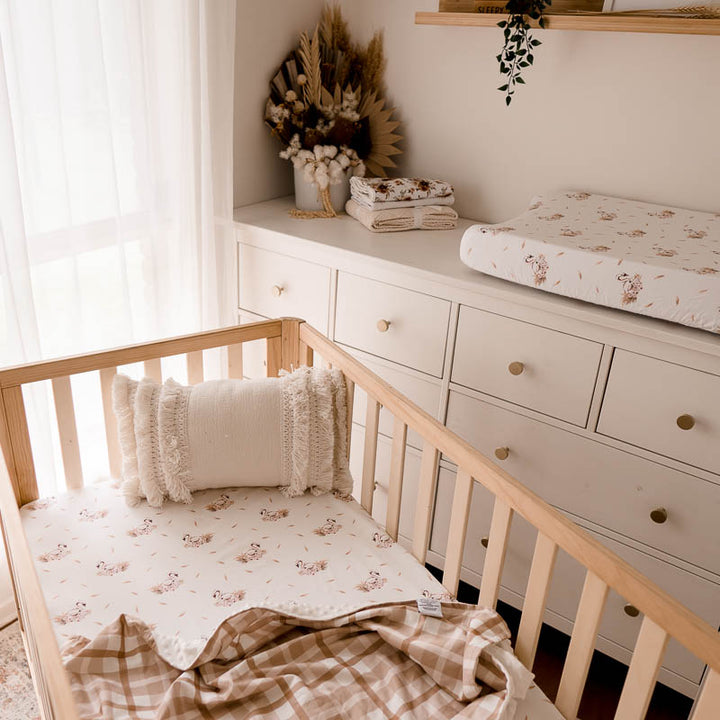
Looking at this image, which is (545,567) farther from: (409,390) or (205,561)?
(409,390)

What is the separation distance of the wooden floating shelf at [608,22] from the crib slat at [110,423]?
1.26 m

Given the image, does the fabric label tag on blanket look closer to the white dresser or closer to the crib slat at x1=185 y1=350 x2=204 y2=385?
the white dresser

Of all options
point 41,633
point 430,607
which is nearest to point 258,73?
point 430,607

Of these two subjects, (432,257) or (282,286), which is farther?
(282,286)

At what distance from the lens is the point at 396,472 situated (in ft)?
5.01

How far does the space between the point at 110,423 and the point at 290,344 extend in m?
0.47

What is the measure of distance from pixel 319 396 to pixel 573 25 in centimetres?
108

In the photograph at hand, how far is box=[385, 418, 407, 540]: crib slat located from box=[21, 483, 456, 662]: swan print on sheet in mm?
36

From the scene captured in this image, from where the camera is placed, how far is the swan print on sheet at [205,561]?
1.32 metres

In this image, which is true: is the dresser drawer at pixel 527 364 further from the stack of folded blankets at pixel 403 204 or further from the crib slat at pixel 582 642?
the crib slat at pixel 582 642

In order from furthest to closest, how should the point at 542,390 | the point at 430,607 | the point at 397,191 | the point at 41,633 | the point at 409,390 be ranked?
the point at 397,191
the point at 409,390
the point at 542,390
the point at 430,607
the point at 41,633

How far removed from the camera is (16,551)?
3.50 ft

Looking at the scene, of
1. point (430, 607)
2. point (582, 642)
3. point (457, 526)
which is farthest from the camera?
point (457, 526)

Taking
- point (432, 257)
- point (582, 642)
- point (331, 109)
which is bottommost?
point (582, 642)
